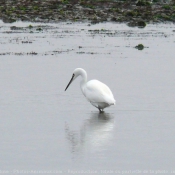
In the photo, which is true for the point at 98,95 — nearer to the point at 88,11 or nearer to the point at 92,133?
the point at 92,133

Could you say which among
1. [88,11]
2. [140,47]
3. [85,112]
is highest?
[85,112]

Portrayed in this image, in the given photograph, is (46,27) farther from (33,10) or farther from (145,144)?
(145,144)

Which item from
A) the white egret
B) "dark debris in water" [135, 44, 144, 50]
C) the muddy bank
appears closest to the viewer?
the white egret

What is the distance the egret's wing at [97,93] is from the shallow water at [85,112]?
311 mm

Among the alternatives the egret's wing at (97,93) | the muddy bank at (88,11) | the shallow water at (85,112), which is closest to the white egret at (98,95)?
the egret's wing at (97,93)

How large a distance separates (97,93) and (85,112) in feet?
1.48

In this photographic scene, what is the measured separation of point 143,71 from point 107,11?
25493 mm

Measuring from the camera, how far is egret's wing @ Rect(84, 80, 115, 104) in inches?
543

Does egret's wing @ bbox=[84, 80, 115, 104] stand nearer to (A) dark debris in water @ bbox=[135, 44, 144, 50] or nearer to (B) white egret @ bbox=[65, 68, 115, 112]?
(B) white egret @ bbox=[65, 68, 115, 112]

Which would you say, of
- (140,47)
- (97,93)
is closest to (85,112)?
(97,93)

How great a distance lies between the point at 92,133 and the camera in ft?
39.5

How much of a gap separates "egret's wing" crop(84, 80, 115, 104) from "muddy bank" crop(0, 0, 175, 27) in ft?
76.2

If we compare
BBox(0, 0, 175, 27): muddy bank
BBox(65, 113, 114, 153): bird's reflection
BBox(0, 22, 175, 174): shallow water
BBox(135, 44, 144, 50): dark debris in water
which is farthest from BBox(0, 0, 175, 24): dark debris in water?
BBox(65, 113, 114, 153): bird's reflection

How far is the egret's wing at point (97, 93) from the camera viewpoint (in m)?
13.8
